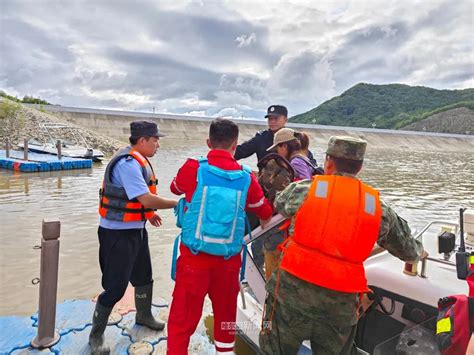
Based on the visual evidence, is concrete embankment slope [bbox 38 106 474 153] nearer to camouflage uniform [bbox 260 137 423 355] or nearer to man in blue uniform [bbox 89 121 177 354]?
man in blue uniform [bbox 89 121 177 354]

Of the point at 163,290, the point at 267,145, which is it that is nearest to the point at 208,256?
the point at 267,145

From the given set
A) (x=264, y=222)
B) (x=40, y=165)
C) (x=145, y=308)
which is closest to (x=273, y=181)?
(x=264, y=222)

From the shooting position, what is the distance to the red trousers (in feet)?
7.25

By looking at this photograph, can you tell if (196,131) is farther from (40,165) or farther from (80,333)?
(80,333)

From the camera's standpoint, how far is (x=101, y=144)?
25922 millimetres

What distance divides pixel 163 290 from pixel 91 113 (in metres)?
49.0

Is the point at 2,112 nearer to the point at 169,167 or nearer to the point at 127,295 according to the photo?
the point at 169,167

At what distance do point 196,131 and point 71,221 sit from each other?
150ft

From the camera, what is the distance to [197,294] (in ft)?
7.27

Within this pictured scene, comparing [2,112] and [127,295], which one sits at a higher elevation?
[2,112]

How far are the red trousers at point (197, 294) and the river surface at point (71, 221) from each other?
7.29ft

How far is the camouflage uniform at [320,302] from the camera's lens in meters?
1.81

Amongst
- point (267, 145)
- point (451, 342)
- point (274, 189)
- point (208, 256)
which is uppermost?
point (267, 145)

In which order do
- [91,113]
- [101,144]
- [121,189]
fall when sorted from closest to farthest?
[121,189] < [101,144] < [91,113]
